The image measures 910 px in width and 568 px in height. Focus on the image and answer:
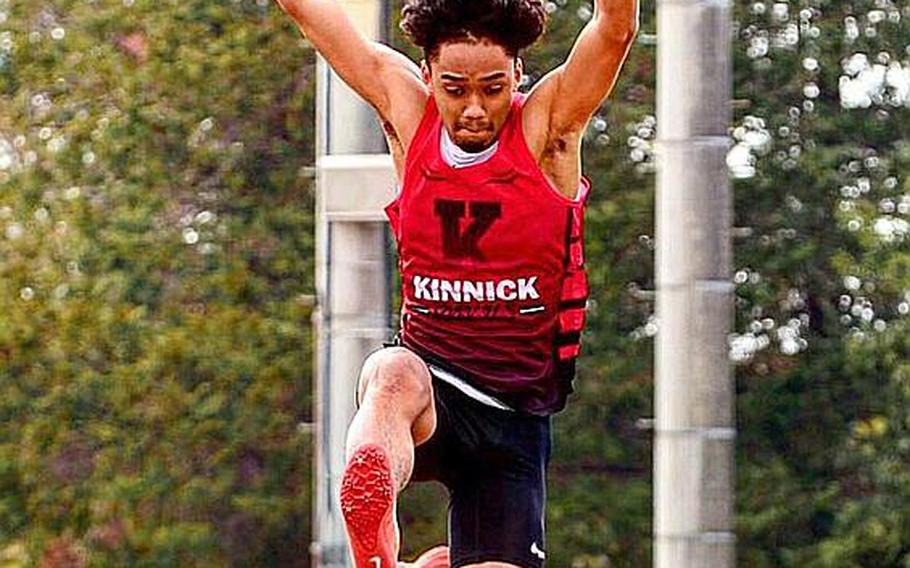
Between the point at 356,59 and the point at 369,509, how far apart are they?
0.96 m

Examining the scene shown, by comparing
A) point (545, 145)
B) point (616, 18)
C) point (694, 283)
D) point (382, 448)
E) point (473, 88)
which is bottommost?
point (382, 448)

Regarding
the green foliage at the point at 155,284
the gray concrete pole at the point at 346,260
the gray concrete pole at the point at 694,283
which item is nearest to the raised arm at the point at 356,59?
the gray concrete pole at the point at 346,260

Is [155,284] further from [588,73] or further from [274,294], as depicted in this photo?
[588,73]

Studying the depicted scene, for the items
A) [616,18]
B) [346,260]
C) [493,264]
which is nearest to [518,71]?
[616,18]

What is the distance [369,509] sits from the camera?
14.7 feet

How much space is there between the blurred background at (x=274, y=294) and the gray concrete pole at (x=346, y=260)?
260 inches

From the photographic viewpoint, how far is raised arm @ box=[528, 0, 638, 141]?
4.70 metres

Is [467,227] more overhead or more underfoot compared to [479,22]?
more underfoot

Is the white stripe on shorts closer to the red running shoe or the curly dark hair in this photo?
the red running shoe

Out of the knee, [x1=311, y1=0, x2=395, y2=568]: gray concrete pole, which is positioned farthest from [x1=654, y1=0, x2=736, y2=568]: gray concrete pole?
the knee

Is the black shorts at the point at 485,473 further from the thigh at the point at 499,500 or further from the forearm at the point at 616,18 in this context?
the forearm at the point at 616,18

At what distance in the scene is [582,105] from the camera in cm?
483

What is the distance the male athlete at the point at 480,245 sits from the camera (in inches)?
189

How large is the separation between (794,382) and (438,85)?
975 cm
